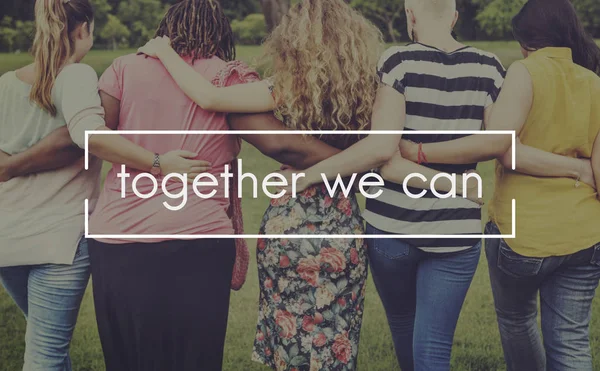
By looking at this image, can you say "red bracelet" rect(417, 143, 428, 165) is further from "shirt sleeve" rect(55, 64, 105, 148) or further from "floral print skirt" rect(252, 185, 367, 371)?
"shirt sleeve" rect(55, 64, 105, 148)

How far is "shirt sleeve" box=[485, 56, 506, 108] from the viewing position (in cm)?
265

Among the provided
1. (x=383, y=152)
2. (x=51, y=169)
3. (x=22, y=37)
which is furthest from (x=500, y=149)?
(x=22, y=37)

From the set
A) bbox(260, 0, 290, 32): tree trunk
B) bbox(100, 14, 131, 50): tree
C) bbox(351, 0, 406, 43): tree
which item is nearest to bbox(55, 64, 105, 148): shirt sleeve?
bbox(260, 0, 290, 32): tree trunk

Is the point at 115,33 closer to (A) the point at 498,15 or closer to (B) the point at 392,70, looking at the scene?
(A) the point at 498,15

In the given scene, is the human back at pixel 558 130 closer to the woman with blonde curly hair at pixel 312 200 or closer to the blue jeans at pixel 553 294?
the blue jeans at pixel 553 294

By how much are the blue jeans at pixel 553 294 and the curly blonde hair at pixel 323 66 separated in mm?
730

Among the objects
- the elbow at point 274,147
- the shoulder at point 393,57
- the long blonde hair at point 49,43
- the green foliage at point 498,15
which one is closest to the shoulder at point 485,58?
the shoulder at point 393,57

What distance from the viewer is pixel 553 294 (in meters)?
2.79

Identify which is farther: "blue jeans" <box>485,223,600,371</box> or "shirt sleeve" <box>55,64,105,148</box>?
"blue jeans" <box>485,223,600,371</box>

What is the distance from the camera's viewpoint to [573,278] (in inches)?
108

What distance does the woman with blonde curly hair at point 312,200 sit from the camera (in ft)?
8.55

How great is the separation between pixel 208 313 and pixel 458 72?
120 cm

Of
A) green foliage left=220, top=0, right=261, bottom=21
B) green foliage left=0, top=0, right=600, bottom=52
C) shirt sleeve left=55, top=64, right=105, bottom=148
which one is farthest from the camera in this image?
green foliage left=220, top=0, right=261, bottom=21

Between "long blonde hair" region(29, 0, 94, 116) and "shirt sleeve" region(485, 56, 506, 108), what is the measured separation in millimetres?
1432
